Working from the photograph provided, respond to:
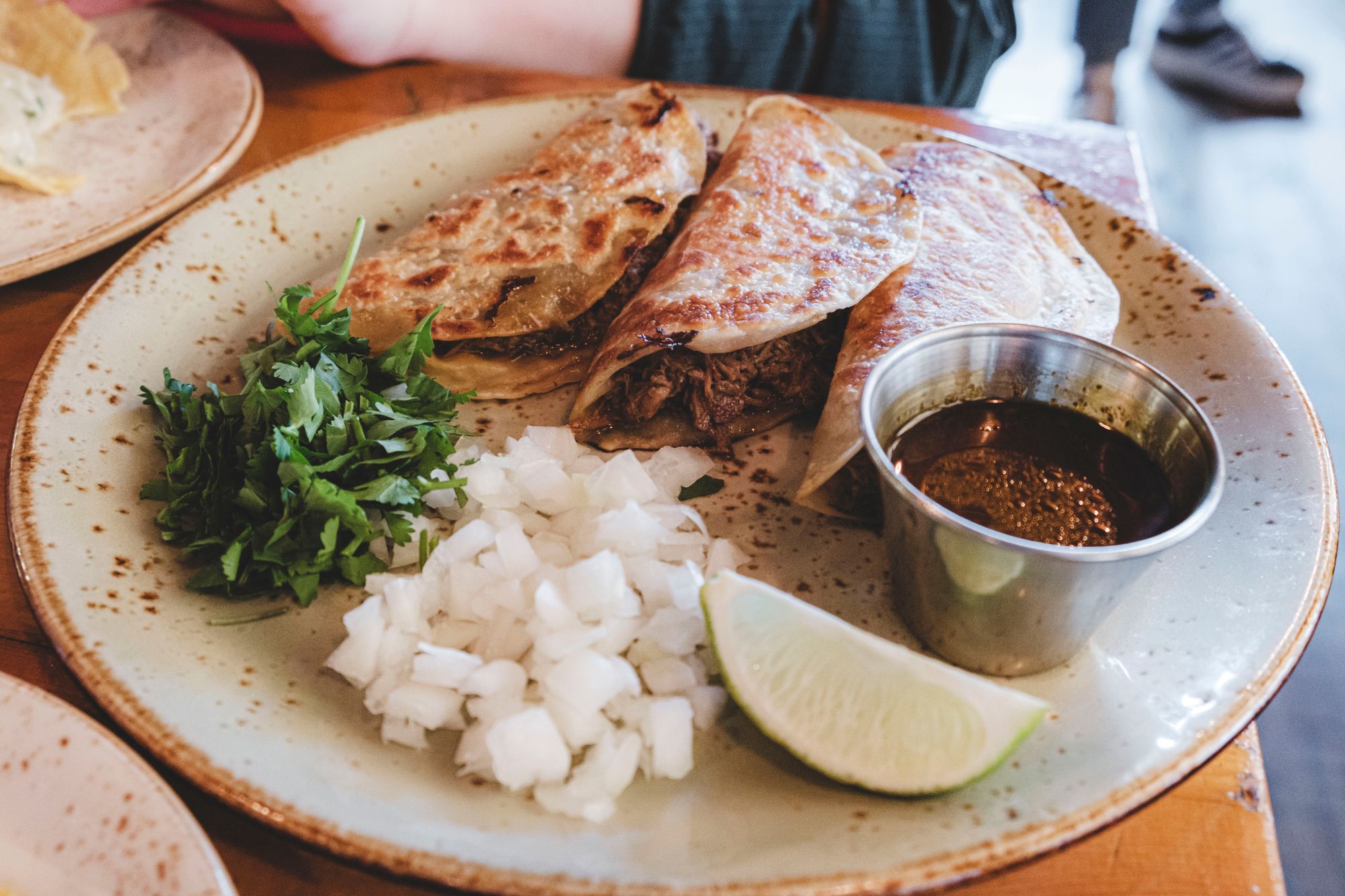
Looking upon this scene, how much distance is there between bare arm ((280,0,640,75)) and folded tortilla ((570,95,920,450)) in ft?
4.24

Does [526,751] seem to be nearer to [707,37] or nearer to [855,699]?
[855,699]

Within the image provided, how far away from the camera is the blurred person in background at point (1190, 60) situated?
542 centimetres

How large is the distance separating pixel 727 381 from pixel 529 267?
0.57 m

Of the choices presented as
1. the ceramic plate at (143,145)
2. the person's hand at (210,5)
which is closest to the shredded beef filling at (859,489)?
the ceramic plate at (143,145)

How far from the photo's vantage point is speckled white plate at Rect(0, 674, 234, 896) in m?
0.99

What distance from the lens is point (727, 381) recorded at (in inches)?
82.0

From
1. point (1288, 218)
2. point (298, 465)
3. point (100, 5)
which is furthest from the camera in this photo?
point (1288, 218)

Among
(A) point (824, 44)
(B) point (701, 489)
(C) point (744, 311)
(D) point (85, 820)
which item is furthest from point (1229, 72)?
(D) point (85, 820)

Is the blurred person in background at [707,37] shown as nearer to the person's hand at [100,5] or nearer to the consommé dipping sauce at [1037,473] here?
the person's hand at [100,5]

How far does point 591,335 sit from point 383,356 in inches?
22.1

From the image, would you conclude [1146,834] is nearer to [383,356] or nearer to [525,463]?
[525,463]

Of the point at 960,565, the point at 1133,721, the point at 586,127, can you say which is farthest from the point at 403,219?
the point at 1133,721

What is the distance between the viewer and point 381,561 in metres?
1.71

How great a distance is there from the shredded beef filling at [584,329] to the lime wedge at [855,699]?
107 cm
